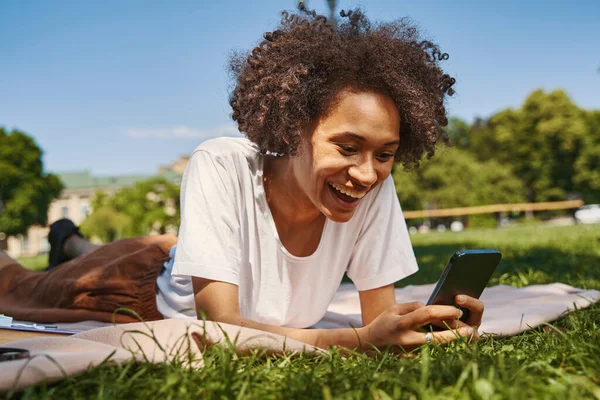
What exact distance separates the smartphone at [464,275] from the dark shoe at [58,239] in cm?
333

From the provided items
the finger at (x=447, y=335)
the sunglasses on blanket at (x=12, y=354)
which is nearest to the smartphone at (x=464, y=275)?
the finger at (x=447, y=335)

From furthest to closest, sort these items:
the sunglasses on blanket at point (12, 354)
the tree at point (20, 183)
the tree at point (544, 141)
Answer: the tree at point (544, 141)
the tree at point (20, 183)
the sunglasses on blanket at point (12, 354)

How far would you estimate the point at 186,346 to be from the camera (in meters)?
2.04

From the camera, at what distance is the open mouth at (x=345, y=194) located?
2.65 meters

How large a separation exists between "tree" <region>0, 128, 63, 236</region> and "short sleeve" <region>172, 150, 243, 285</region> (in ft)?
139

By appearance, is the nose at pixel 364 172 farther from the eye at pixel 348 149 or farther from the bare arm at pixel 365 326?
the bare arm at pixel 365 326

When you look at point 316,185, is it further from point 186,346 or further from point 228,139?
point 186,346

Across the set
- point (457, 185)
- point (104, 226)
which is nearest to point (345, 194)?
point (104, 226)

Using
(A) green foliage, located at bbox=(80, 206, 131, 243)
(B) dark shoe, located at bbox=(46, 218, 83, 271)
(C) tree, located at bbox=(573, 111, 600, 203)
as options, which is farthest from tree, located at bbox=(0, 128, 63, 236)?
(B) dark shoe, located at bbox=(46, 218, 83, 271)

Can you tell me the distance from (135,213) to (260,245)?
38.7 m

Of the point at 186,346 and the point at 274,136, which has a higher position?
the point at 274,136

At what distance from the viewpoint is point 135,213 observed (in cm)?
4019

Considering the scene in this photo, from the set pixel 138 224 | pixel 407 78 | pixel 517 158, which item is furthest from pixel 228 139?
pixel 517 158

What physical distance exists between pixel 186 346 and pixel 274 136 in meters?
1.13
